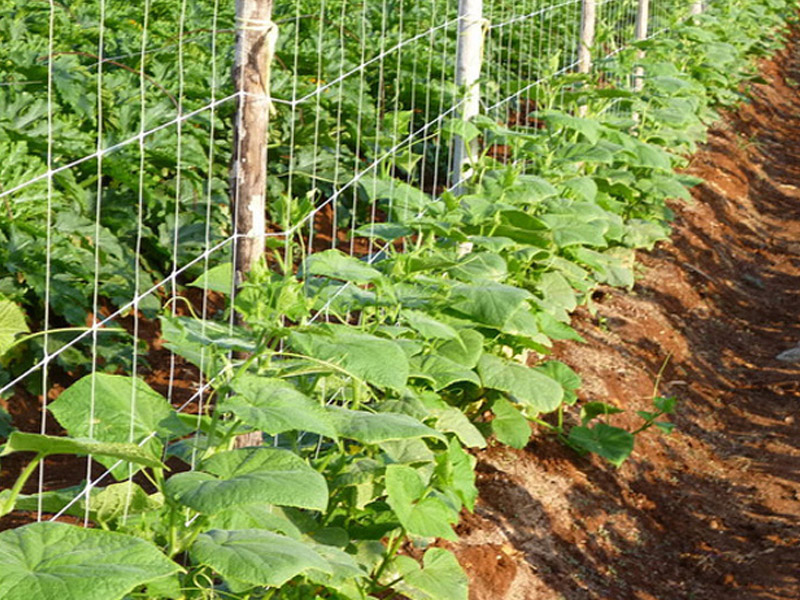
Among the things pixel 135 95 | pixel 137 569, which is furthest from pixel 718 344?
pixel 137 569

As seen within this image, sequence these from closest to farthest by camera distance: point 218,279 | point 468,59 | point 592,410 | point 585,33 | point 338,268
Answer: point 218,279 → point 338,268 → point 592,410 → point 468,59 → point 585,33

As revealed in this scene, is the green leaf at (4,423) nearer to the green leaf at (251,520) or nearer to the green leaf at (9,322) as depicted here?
the green leaf at (9,322)

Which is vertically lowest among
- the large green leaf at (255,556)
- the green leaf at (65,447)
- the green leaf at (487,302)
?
the green leaf at (487,302)

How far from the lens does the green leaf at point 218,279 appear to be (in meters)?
3.10

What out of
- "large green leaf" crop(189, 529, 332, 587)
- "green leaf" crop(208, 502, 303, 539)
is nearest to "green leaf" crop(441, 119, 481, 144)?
"green leaf" crop(208, 502, 303, 539)

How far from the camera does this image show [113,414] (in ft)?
8.51

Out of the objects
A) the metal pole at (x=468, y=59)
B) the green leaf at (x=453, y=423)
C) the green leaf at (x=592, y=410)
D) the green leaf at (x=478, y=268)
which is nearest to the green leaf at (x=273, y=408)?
the green leaf at (x=453, y=423)

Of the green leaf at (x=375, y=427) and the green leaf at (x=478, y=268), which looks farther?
the green leaf at (x=478, y=268)

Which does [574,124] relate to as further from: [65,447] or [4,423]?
[65,447]

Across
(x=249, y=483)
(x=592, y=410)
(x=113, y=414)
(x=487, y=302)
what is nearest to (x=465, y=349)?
(x=487, y=302)

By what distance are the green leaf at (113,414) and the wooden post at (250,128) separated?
2.01 feet

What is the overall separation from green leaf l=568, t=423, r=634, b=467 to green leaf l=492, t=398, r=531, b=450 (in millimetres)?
465

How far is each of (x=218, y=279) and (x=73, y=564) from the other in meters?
1.32

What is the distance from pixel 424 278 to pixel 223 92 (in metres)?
2.93
